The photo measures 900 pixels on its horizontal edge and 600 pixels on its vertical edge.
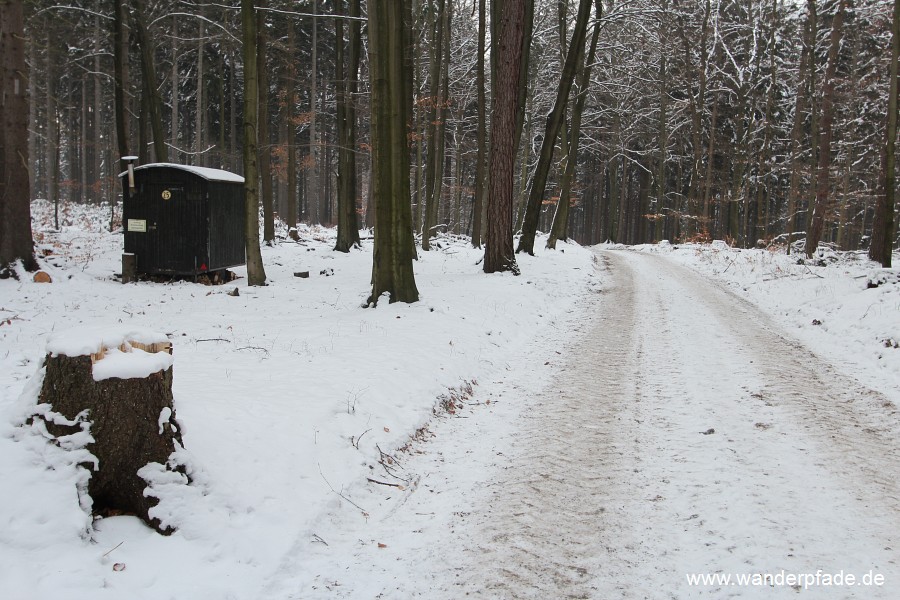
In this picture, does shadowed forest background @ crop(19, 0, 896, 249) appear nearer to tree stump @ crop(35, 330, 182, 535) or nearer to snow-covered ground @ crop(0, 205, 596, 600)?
snow-covered ground @ crop(0, 205, 596, 600)

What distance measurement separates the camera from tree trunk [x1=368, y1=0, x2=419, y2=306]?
373 inches

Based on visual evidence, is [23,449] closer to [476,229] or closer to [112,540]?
[112,540]

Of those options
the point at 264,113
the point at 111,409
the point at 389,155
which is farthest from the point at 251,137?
the point at 111,409

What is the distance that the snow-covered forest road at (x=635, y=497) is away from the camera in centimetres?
322

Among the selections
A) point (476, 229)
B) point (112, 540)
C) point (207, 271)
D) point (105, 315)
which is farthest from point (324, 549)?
point (476, 229)

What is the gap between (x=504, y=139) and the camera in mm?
14219

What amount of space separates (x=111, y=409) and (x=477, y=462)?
283 centimetres

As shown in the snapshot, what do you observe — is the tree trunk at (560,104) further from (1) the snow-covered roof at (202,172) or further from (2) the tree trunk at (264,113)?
(1) the snow-covered roof at (202,172)

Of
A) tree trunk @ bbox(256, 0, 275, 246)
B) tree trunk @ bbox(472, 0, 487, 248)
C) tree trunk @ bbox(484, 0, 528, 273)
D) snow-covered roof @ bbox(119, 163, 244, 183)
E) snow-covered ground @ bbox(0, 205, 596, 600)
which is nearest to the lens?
snow-covered ground @ bbox(0, 205, 596, 600)

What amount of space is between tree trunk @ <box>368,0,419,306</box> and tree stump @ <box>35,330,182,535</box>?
6.55 meters

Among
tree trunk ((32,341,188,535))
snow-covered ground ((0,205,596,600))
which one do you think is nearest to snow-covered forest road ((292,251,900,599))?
snow-covered ground ((0,205,596,600))

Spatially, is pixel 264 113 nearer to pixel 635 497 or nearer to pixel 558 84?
pixel 558 84

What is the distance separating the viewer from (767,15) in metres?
27.0

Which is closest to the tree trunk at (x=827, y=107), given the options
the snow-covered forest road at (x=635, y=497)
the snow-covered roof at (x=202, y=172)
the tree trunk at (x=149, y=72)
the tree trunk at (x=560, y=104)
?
the tree trunk at (x=560, y=104)
